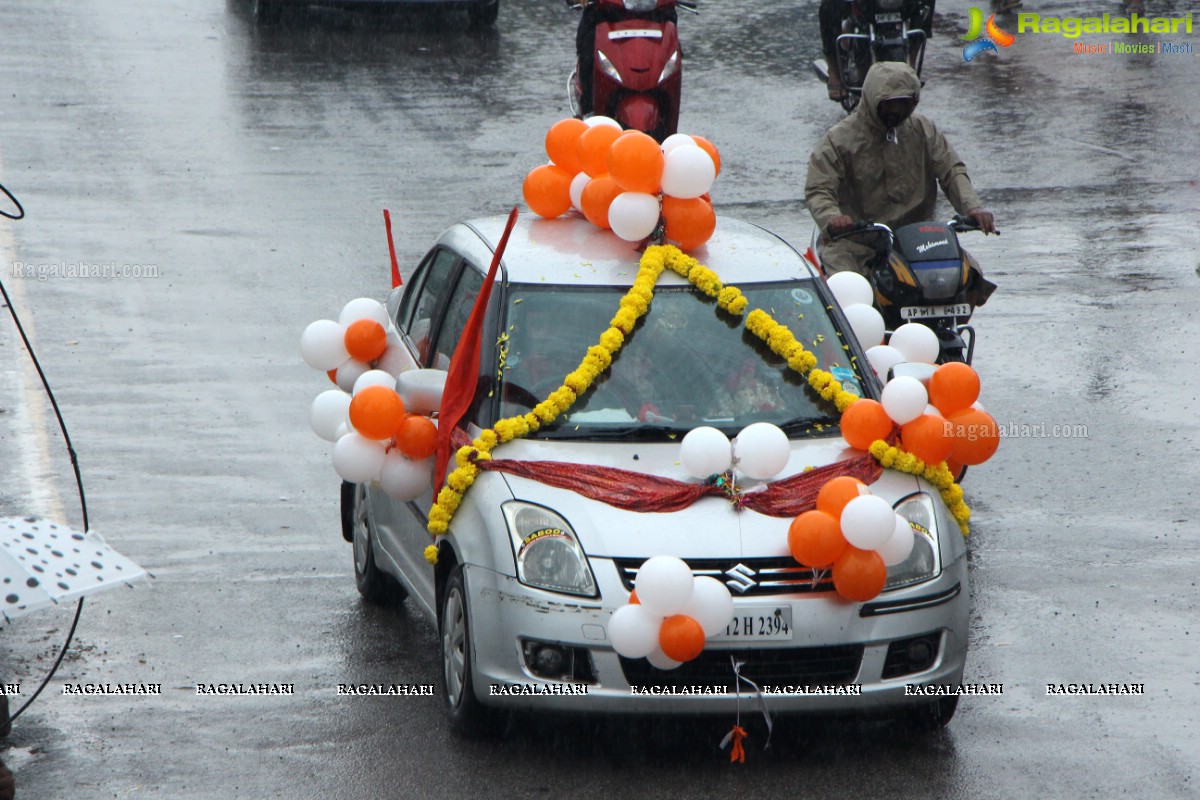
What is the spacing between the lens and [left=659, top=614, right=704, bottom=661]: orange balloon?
237 inches

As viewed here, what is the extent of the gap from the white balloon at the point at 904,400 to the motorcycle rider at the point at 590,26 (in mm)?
10799

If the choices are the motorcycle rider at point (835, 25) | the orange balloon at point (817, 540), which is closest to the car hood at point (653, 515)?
the orange balloon at point (817, 540)

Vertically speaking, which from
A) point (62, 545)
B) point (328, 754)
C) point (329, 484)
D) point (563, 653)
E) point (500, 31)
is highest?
point (62, 545)

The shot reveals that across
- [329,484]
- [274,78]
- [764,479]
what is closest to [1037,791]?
[764,479]

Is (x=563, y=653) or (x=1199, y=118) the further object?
(x=1199, y=118)

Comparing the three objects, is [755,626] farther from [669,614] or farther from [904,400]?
[904,400]

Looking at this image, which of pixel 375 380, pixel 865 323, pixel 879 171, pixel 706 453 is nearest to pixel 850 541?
pixel 706 453

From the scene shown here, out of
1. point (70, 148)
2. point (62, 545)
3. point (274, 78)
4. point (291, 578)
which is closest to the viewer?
point (62, 545)

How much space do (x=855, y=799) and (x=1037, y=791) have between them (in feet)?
2.06

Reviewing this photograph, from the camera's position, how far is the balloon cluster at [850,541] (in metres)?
6.22

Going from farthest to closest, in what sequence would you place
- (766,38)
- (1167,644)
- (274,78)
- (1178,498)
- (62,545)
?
(766,38), (274,78), (1178,498), (1167,644), (62,545)

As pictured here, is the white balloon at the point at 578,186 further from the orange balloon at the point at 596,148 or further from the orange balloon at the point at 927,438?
the orange balloon at the point at 927,438

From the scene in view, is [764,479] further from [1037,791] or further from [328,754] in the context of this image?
[328,754]

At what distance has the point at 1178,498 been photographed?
9.47 m
